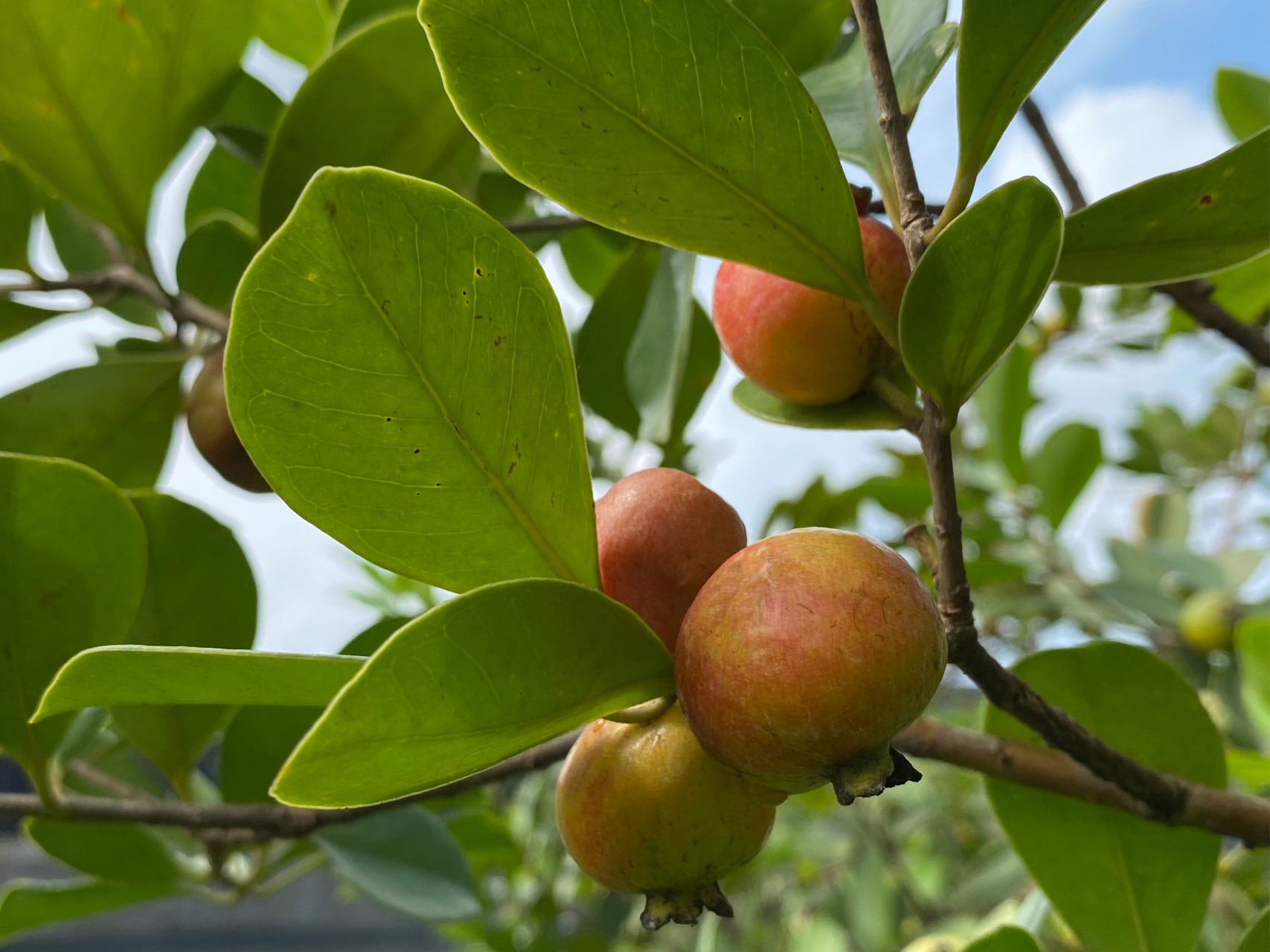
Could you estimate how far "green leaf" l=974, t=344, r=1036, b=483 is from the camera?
4.66 feet

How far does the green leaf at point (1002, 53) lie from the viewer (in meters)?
0.43

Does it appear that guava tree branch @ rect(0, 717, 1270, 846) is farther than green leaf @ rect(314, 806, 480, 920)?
No

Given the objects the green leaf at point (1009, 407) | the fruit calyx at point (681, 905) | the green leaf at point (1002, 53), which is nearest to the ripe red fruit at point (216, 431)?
the fruit calyx at point (681, 905)

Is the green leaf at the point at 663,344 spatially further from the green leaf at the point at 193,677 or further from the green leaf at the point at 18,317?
the green leaf at the point at 18,317

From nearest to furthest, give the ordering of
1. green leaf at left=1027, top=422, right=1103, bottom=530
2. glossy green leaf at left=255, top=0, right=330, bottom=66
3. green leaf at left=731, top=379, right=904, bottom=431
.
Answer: green leaf at left=731, top=379, right=904, bottom=431 → glossy green leaf at left=255, top=0, right=330, bottom=66 → green leaf at left=1027, top=422, right=1103, bottom=530

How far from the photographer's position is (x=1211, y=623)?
72.3 inches

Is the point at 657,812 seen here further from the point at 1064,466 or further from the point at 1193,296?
the point at 1064,466

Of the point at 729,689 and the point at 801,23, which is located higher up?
the point at 801,23

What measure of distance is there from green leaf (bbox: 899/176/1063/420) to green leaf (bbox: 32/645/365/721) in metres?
0.27

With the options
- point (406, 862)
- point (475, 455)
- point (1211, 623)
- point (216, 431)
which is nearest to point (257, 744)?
point (406, 862)

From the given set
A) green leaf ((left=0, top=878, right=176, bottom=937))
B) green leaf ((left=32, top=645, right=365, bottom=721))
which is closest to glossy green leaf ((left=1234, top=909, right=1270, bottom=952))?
green leaf ((left=32, top=645, right=365, bottom=721))

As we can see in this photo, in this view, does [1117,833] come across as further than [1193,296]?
No

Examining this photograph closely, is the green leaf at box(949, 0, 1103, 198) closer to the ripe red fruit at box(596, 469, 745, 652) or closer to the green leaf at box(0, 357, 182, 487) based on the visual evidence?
the ripe red fruit at box(596, 469, 745, 652)

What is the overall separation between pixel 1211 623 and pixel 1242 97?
1056mm
